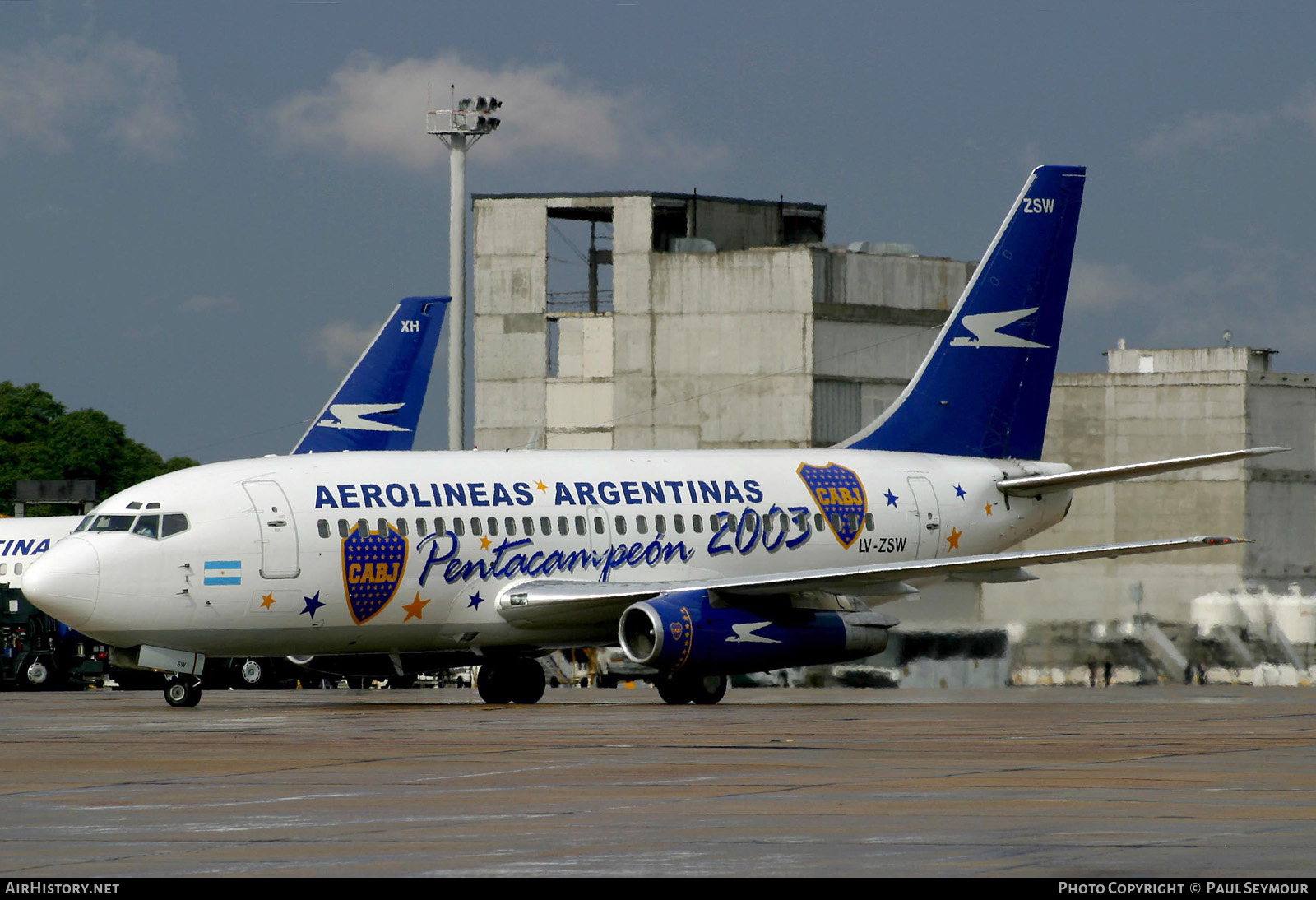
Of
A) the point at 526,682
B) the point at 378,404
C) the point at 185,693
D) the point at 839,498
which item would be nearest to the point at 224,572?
the point at 185,693

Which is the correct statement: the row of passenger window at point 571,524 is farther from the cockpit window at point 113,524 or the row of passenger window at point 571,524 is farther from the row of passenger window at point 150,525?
the cockpit window at point 113,524

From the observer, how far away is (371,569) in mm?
33062

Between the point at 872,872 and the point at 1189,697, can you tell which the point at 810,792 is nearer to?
the point at 872,872

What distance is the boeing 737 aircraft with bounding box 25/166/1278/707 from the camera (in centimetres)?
3206

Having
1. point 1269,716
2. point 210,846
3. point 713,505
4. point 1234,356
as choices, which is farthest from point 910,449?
point 1234,356

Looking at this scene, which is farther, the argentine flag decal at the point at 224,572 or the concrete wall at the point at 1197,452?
the concrete wall at the point at 1197,452

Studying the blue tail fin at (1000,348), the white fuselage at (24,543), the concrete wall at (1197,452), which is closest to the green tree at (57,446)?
the concrete wall at (1197,452)

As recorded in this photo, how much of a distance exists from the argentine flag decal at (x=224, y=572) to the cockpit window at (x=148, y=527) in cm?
88

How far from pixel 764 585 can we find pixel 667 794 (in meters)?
16.9

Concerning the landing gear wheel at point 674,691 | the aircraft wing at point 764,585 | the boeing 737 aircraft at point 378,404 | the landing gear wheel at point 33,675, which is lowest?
the landing gear wheel at point 33,675

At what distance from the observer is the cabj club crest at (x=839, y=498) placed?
37625 mm

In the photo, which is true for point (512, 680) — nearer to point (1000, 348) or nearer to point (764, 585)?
point (764, 585)

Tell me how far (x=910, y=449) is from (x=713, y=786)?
78.1ft

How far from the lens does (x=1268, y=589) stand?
138 feet
